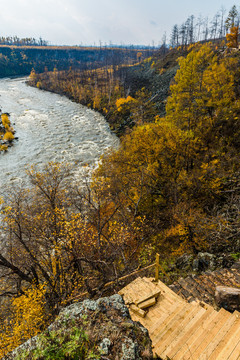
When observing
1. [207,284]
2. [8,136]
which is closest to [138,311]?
[207,284]

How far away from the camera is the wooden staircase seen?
5529 millimetres

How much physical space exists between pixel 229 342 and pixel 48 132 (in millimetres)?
52018

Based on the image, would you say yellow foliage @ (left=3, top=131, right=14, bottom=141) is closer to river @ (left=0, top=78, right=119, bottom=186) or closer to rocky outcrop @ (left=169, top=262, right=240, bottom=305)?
river @ (left=0, top=78, right=119, bottom=186)

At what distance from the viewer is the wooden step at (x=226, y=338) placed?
17.7ft

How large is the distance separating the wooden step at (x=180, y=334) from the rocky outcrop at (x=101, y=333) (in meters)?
2.03

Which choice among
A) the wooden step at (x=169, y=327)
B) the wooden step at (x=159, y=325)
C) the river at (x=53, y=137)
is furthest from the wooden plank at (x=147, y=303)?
the river at (x=53, y=137)

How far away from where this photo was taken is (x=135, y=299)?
8.95 meters

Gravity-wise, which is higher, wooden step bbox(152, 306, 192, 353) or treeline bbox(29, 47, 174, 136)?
treeline bbox(29, 47, 174, 136)

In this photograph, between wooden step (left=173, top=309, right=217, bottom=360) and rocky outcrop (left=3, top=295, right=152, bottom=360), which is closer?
rocky outcrop (left=3, top=295, right=152, bottom=360)

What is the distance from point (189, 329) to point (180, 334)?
0.35 meters

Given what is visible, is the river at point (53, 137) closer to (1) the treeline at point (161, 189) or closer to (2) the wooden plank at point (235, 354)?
(1) the treeline at point (161, 189)

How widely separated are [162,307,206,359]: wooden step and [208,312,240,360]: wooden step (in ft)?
3.20

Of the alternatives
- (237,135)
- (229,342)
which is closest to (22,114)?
(237,135)

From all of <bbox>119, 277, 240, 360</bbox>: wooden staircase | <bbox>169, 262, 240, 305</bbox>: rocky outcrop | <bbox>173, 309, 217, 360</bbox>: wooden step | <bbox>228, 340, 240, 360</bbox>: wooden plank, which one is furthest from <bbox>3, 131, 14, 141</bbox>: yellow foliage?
<bbox>228, 340, 240, 360</bbox>: wooden plank
